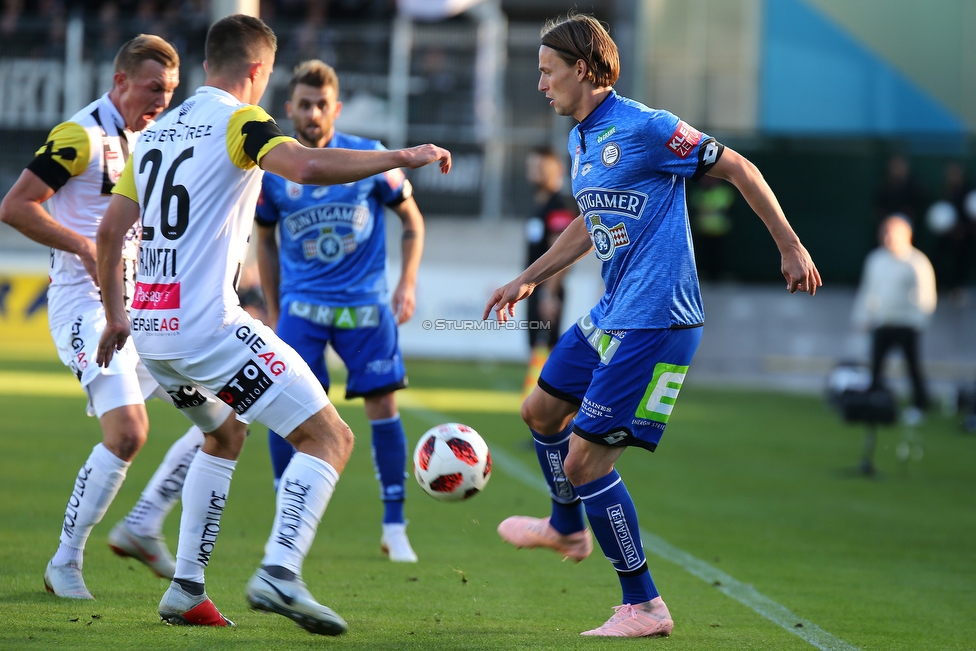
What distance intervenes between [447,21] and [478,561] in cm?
2056

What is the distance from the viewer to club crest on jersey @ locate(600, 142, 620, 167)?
4566 millimetres

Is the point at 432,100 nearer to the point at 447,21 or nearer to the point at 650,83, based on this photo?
the point at 447,21

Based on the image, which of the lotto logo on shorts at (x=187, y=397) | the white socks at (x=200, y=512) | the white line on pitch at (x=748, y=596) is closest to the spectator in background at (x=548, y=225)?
the white line on pitch at (x=748, y=596)

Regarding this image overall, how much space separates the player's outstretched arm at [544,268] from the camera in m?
4.96

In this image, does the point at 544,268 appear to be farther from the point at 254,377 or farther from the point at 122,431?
the point at 122,431

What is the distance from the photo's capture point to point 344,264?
21.2ft

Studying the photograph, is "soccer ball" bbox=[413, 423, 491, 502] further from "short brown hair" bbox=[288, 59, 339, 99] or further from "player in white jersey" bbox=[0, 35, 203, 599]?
"short brown hair" bbox=[288, 59, 339, 99]

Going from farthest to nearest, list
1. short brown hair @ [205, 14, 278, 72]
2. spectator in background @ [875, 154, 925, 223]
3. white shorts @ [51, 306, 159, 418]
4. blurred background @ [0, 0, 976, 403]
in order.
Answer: blurred background @ [0, 0, 976, 403], spectator in background @ [875, 154, 925, 223], white shorts @ [51, 306, 159, 418], short brown hair @ [205, 14, 278, 72]

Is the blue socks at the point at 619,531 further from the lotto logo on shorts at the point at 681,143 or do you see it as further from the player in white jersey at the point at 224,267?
the lotto logo on shorts at the point at 681,143

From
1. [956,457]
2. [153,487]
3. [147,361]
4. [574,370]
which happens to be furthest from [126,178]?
[956,457]

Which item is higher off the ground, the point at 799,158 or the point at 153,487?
the point at 799,158

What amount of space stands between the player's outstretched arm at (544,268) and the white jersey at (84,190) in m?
1.69

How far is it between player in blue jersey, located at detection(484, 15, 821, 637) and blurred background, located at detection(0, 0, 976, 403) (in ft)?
49.8

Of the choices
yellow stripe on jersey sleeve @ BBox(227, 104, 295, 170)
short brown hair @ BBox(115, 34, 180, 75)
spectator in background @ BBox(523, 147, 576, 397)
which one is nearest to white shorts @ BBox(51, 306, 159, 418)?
short brown hair @ BBox(115, 34, 180, 75)
